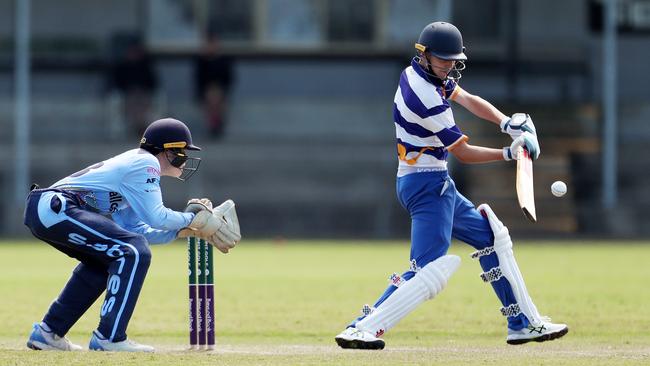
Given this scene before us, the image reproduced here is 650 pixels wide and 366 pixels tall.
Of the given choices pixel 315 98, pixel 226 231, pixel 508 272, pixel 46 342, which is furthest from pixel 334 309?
pixel 315 98

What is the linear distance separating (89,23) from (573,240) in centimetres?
1200

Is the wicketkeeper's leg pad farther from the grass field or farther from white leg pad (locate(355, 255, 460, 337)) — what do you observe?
white leg pad (locate(355, 255, 460, 337))

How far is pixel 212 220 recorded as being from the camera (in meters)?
10.2

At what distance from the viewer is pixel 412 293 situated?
1001 cm

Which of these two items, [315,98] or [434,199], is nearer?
[434,199]

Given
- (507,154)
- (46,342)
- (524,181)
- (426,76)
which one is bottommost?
(46,342)

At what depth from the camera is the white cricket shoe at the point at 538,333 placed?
33.9 ft

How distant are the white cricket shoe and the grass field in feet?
0.31

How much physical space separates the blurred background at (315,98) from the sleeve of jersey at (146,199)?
18.0 m

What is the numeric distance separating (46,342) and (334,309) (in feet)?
14.2

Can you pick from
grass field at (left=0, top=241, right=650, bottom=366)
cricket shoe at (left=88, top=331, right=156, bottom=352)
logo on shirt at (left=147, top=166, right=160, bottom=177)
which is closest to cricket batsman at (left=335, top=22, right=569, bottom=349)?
grass field at (left=0, top=241, right=650, bottom=366)

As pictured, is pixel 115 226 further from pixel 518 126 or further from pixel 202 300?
pixel 518 126

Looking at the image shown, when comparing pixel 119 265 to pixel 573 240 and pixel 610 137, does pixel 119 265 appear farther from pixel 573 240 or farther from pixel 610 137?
pixel 610 137

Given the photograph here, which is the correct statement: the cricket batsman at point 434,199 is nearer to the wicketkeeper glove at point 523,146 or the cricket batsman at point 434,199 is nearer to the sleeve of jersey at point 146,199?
the wicketkeeper glove at point 523,146
